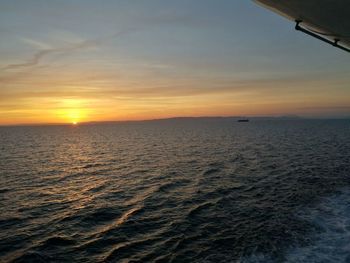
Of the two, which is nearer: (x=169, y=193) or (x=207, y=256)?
(x=207, y=256)

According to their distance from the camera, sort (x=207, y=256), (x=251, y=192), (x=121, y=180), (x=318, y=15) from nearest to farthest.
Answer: (x=318, y=15)
(x=207, y=256)
(x=251, y=192)
(x=121, y=180)

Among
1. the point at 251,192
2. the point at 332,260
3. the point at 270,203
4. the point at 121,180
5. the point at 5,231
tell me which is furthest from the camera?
the point at 121,180

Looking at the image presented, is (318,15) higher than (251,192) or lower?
higher

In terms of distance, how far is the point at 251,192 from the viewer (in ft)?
87.8

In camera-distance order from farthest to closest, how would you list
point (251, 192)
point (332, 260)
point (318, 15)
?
point (251, 192) < point (332, 260) < point (318, 15)

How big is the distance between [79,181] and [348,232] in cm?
2744

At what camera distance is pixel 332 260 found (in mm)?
13734

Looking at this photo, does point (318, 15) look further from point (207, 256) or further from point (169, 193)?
point (169, 193)

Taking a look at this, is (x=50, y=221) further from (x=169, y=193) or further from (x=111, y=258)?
(x=169, y=193)

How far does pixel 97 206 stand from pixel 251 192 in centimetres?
1306

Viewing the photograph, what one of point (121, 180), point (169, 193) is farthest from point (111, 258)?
point (121, 180)

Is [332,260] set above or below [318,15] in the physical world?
below

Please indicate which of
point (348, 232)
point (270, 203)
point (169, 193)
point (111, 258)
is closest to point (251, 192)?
point (270, 203)

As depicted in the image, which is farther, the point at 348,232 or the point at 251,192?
the point at 251,192
